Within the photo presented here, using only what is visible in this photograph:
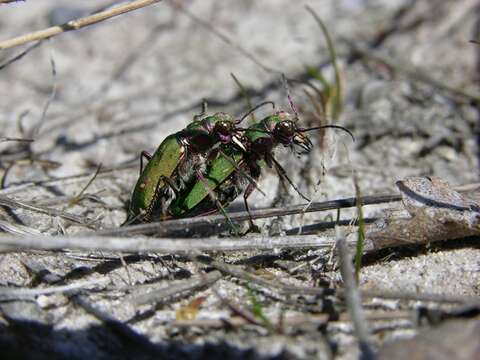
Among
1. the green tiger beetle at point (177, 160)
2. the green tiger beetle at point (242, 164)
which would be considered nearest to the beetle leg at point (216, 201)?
the green tiger beetle at point (242, 164)

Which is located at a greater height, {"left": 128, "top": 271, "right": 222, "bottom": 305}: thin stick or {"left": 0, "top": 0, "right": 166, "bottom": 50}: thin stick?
{"left": 0, "top": 0, "right": 166, "bottom": 50}: thin stick

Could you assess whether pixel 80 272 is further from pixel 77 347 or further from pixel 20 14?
pixel 20 14

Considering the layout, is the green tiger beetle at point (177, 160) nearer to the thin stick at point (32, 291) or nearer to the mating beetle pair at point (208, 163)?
the mating beetle pair at point (208, 163)

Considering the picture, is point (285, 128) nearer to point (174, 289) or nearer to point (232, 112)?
point (174, 289)

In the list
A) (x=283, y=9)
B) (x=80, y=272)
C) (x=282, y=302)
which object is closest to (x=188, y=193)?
(x=80, y=272)

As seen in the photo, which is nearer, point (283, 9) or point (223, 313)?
point (223, 313)

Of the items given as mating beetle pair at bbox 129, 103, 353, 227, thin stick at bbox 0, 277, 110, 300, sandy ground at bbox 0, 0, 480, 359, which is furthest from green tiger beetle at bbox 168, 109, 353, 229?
thin stick at bbox 0, 277, 110, 300

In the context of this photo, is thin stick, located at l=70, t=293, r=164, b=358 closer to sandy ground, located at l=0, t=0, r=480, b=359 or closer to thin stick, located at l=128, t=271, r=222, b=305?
sandy ground, located at l=0, t=0, r=480, b=359
